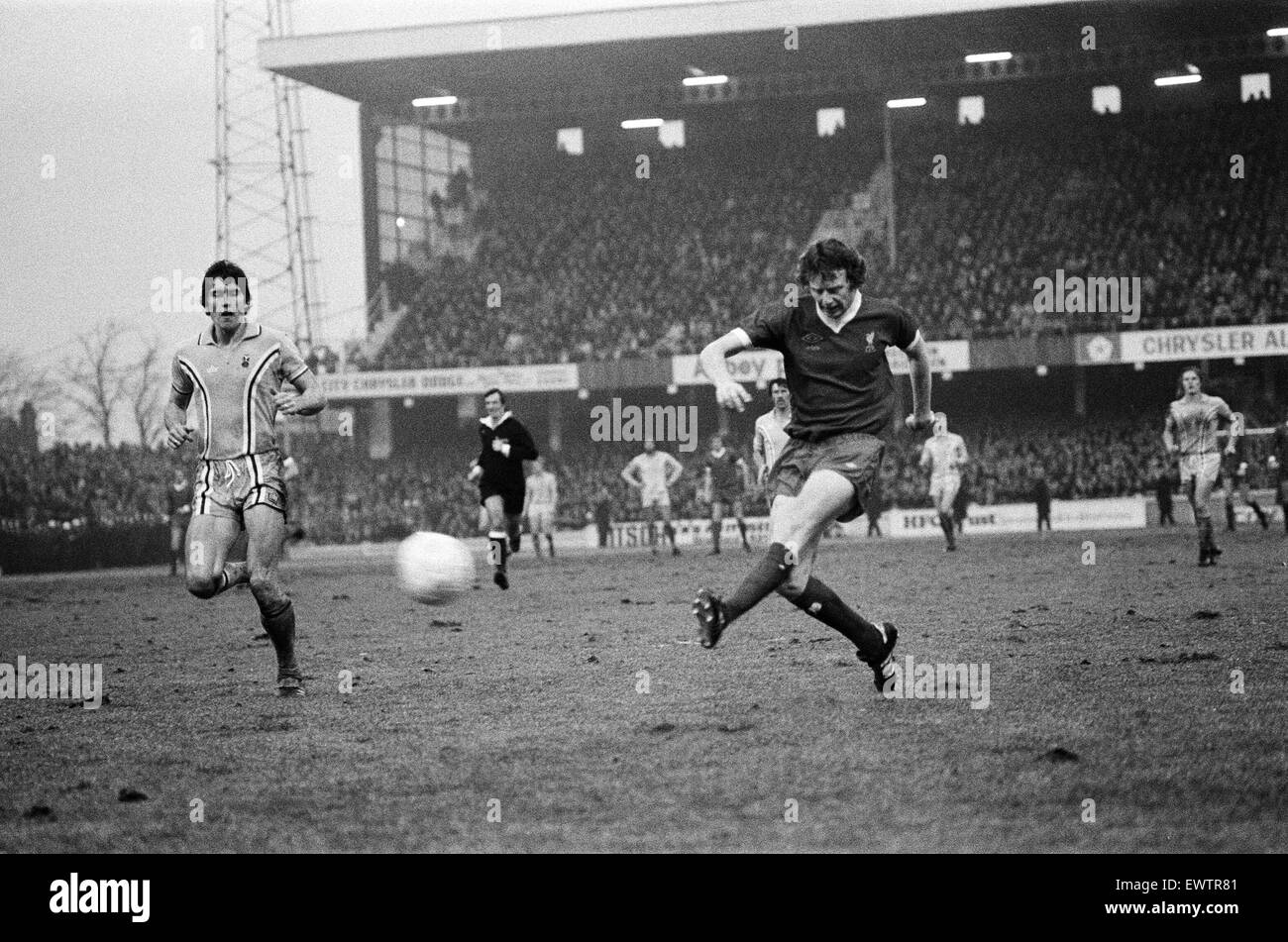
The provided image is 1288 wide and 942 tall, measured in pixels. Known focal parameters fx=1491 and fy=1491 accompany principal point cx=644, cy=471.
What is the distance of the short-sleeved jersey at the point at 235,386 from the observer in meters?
8.74

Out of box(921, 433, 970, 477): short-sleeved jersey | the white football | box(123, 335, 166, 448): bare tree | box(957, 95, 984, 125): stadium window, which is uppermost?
box(957, 95, 984, 125): stadium window

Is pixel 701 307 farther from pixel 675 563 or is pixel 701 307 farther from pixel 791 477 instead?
pixel 791 477

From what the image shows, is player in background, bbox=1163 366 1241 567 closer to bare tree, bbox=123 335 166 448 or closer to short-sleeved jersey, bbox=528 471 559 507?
short-sleeved jersey, bbox=528 471 559 507

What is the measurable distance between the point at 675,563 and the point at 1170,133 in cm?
2575

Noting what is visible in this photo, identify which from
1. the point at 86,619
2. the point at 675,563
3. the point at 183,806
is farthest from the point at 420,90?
the point at 183,806

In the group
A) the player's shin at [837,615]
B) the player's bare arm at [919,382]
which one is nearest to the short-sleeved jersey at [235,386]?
the player's shin at [837,615]

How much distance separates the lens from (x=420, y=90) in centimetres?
4506

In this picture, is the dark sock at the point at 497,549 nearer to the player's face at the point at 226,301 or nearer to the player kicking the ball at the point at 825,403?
the player's face at the point at 226,301

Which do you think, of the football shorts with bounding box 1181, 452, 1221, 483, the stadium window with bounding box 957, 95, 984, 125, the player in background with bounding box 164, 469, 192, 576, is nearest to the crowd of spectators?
the stadium window with bounding box 957, 95, 984, 125

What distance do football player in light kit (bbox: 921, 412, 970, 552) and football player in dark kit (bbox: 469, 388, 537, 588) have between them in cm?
740

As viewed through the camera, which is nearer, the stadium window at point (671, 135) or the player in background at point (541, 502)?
the player in background at point (541, 502)

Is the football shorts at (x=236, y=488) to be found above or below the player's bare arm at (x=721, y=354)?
below

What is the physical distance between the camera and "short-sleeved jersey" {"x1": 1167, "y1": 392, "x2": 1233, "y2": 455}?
17391 mm

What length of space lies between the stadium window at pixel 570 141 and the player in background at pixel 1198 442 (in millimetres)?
33880
